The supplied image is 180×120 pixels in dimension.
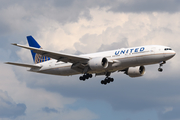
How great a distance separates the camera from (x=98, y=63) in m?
57.0

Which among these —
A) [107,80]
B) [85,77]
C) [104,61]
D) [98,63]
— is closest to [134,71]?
[107,80]

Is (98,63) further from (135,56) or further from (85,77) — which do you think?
(135,56)

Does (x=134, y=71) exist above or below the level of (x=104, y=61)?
above

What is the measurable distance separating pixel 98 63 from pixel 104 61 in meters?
1.09

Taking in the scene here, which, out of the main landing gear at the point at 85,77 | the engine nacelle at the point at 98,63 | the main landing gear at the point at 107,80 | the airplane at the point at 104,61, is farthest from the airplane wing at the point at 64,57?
the main landing gear at the point at 107,80

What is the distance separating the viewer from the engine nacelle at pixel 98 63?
57.0 metres

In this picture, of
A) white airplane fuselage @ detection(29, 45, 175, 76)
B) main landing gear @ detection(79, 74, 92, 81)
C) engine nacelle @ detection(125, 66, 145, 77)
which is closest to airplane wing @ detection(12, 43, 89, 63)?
white airplane fuselage @ detection(29, 45, 175, 76)

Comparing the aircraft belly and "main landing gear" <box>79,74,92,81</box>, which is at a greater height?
the aircraft belly

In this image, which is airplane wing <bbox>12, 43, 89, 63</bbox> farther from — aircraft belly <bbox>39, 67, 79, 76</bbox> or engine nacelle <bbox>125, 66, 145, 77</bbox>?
engine nacelle <bbox>125, 66, 145, 77</bbox>

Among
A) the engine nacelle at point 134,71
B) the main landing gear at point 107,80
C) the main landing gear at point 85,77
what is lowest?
the main landing gear at point 85,77

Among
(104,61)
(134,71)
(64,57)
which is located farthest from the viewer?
(134,71)

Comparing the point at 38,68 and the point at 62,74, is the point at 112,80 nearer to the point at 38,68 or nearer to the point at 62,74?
the point at 62,74

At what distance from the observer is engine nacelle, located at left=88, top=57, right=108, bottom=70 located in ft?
187

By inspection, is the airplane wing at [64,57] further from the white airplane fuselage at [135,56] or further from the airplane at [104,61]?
the white airplane fuselage at [135,56]
